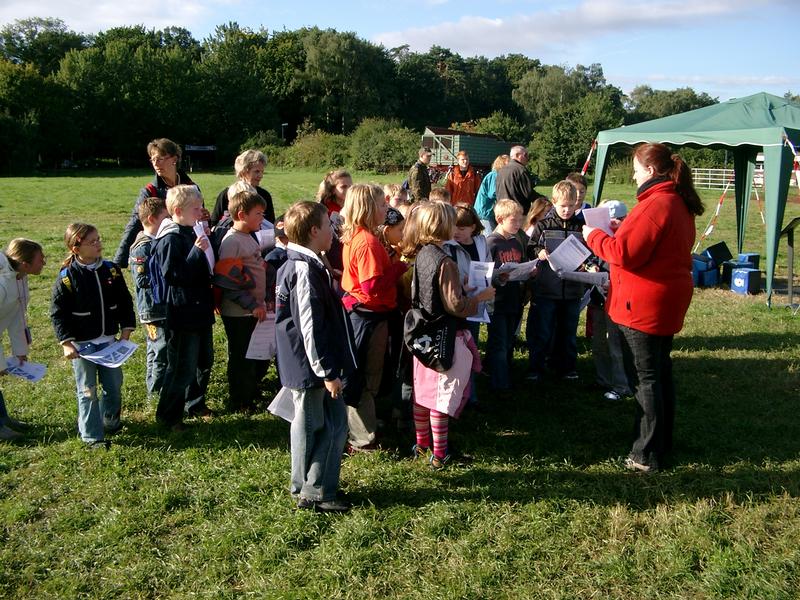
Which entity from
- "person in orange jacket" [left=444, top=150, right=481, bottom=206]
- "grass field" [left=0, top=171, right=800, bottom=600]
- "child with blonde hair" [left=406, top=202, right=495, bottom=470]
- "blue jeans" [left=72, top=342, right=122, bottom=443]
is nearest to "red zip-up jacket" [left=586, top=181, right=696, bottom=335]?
"child with blonde hair" [left=406, top=202, right=495, bottom=470]

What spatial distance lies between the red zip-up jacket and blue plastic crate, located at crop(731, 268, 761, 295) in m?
6.54

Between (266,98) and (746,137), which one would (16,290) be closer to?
(746,137)

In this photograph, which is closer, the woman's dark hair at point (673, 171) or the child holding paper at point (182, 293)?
the woman's dark hair at point (673, 171)

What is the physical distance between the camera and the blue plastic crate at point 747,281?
32.2 ft

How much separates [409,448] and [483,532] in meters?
1.23

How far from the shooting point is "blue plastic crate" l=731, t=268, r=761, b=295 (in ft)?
32.2

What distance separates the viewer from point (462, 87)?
9400cm

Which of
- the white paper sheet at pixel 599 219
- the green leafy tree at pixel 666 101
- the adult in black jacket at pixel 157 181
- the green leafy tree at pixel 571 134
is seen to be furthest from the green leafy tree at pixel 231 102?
the white paper sheet at pixel 599 219

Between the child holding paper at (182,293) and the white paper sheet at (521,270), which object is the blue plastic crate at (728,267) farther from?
the child holding paper at (182,293)

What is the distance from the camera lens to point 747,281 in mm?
9812

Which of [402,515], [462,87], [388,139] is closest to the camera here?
[402,515]

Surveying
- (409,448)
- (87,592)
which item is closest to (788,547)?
(409,448)

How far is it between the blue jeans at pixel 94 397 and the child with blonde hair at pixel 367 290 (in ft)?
5.83

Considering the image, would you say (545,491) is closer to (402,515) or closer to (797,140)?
(402,515)
